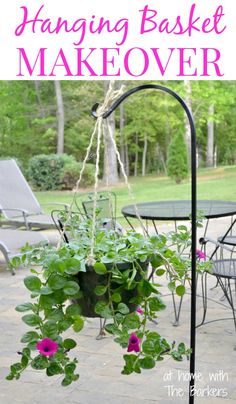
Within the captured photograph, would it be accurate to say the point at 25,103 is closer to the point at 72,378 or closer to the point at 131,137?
the point at 131,137

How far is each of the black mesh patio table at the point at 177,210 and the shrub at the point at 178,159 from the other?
938cm

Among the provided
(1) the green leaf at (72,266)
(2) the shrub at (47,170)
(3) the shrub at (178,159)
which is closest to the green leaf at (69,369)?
(1) the green leaf at (72,266)

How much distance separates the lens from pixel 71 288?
1.71 metres

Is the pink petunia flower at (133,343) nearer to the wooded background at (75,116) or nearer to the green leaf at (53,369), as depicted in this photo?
the green leaf at (53,369)

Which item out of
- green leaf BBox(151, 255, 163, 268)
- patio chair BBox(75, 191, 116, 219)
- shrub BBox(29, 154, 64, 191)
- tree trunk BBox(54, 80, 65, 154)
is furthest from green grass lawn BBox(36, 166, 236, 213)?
green leaf BBox(151, 255, 163, 268)

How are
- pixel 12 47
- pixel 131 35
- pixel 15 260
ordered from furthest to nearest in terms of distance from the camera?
pixel 12 47, pixel 131 35, pixel 15 260

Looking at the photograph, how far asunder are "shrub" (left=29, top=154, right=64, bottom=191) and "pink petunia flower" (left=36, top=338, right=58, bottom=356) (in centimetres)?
1277

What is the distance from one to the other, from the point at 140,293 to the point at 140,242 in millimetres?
156

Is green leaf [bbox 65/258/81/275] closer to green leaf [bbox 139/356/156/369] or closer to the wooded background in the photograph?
green leaf [bbox 139/356/156/369]

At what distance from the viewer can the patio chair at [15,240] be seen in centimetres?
481

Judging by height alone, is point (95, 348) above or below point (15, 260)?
below

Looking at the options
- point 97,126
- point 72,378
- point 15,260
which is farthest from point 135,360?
point 97,126

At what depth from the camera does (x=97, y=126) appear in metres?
1.91

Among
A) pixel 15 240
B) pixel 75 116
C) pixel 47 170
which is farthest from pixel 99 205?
pixel 75 116
